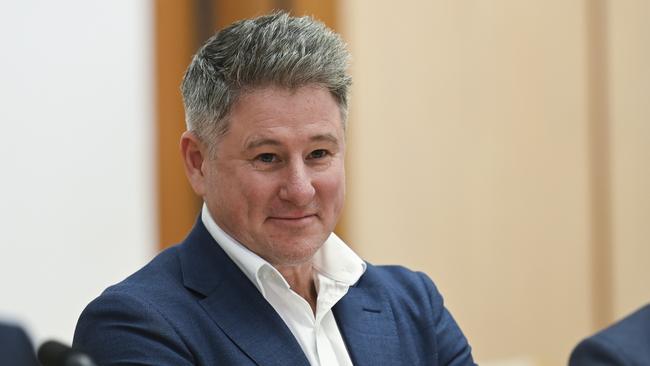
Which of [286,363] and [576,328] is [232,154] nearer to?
[286,363]

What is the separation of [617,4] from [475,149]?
3.16 ft

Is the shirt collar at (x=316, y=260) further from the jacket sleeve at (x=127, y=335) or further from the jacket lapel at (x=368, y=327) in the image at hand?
the jacket sleeve at (x=127, y=335)

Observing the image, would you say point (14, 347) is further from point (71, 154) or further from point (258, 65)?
point (71, 154)

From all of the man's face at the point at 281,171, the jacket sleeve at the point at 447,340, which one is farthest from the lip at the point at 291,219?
the jacket sleeve at the point at 447,340

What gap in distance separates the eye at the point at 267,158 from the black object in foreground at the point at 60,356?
662 millimetres

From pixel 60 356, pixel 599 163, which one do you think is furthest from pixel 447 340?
pixel 599 163

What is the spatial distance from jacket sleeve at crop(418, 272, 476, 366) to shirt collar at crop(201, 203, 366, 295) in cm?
16

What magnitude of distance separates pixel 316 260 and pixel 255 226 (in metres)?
0.23

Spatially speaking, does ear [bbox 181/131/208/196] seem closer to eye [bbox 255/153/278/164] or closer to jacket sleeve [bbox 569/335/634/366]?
eye [bbox 255/153/278/164]

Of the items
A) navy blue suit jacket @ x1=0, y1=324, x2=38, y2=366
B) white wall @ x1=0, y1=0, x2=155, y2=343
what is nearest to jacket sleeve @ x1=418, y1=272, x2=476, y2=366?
navy blue suit jacket @ x1=0, y1=324, x2=38, y2=366

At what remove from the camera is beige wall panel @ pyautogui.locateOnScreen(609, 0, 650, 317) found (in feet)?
16.5

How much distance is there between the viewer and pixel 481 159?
4676 millimetres

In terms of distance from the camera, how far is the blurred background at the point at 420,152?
133 inches

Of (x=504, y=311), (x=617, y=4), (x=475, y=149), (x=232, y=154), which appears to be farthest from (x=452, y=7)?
(x=232, y=154)
